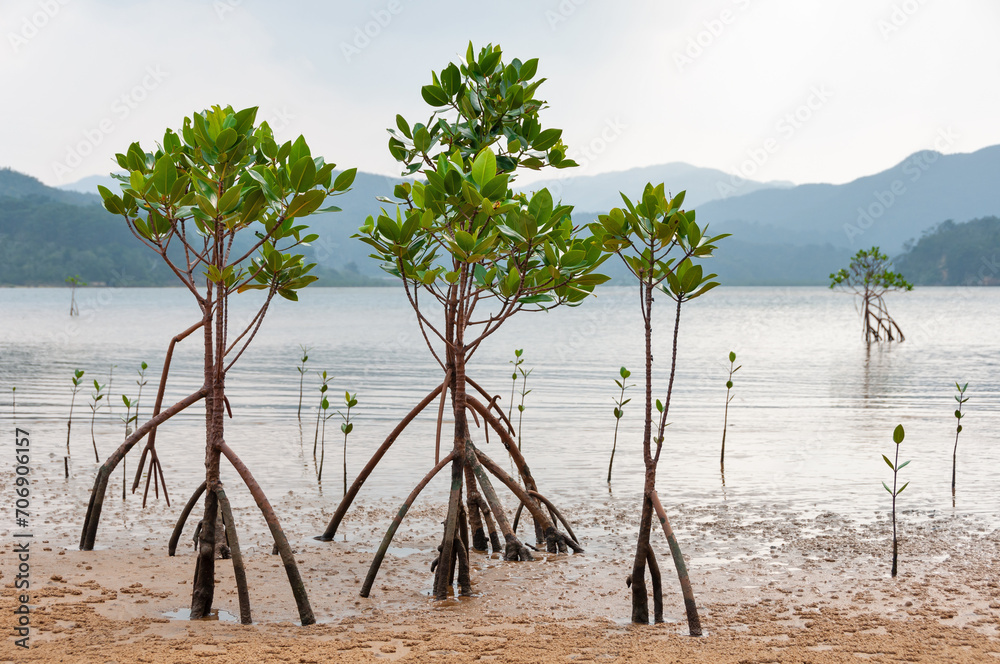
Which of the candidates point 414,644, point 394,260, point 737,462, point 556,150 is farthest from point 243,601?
point 737,462

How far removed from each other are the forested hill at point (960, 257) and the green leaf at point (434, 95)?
163 meters

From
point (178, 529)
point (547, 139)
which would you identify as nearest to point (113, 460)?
point (178, 529)

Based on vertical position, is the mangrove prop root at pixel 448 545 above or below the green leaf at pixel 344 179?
below

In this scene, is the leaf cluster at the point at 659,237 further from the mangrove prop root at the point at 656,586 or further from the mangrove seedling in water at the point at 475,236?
the mangrove prop root at the point at 656,586

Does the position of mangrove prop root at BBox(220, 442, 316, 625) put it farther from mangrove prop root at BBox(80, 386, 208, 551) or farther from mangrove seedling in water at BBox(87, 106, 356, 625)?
mangrove prop root at BBox(80, 386, 208, 551)

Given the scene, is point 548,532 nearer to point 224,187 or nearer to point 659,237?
point 659,237

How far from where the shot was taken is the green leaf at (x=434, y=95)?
19.9 ft

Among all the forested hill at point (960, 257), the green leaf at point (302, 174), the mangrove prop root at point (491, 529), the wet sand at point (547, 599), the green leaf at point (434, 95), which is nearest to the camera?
the wet sand at point (547, 599)

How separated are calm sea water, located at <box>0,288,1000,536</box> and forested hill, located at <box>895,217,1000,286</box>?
128974 mm

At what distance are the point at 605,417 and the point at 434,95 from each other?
10414 mm

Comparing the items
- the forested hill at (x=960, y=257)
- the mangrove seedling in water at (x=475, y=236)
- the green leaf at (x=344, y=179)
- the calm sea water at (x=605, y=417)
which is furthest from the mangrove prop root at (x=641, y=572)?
the forested hill at (x=960, y=257)

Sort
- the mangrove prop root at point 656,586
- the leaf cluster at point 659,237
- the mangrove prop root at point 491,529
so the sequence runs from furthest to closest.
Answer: the mangrove prop root at point 491,529 → the mangrove prop root at point 656,586 → the leaf cluster at point 659,237

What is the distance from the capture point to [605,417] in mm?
15586

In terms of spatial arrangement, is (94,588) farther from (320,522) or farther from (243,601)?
(320,522)
